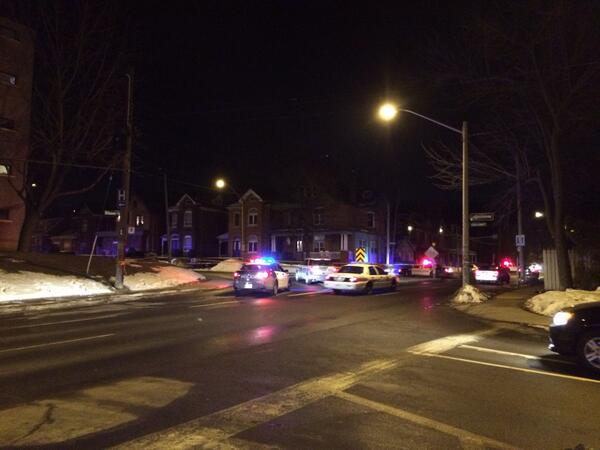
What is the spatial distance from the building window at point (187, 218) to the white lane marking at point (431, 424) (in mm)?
63824

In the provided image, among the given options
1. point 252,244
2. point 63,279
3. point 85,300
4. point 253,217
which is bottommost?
point 85,300

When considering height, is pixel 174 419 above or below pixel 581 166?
below

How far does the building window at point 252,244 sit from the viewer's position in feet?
210

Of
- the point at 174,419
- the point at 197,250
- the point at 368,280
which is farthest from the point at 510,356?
the point at 197,250

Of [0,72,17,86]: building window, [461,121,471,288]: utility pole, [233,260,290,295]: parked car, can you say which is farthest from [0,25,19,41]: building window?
[461,121,471,288]: utility pole

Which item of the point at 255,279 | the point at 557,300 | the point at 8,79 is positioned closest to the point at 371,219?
the point at 8,79

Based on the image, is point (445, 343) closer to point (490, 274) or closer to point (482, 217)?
point (482, 217)

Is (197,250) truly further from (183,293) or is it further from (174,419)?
(174,419)

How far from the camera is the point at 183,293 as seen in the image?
2703 centimetres

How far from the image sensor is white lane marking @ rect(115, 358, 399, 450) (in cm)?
552

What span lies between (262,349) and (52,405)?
4640 mm

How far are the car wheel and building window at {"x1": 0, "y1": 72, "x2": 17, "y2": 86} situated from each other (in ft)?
111

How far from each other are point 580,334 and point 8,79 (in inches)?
1336

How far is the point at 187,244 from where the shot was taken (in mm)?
70062
